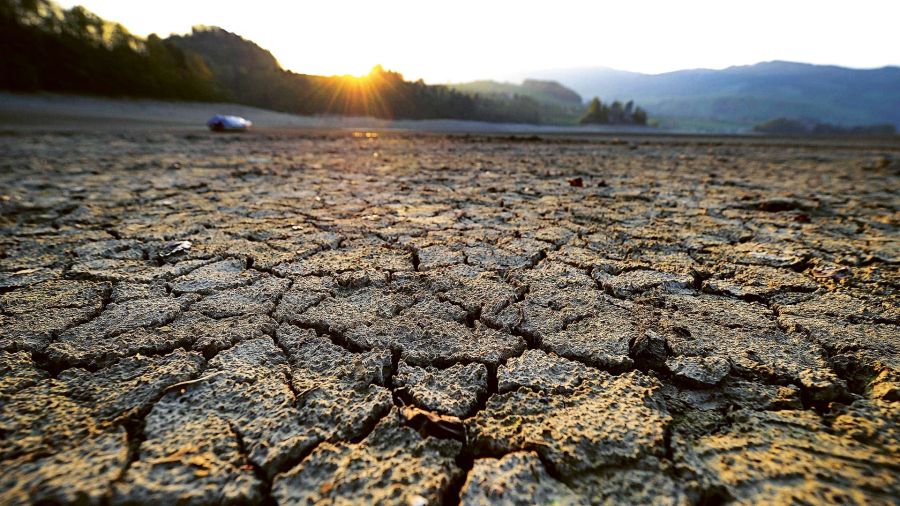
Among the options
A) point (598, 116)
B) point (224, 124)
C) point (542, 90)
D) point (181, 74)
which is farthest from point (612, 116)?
point (542, 90)

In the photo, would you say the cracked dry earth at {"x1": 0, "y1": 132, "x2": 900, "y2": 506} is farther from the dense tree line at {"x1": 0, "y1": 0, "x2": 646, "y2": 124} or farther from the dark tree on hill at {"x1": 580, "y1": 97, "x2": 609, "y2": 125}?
the dark tree on hill at {"x1": 580, "y1": 97, "x2": 609, "y2": 125}

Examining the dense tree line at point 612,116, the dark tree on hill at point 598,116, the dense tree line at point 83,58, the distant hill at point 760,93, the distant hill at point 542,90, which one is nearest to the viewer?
the dense tree line at point 83,58

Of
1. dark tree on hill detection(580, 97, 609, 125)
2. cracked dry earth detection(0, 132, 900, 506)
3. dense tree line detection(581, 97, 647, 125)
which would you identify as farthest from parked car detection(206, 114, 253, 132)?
dark tree on hill detection(580, 97, 609, 125)

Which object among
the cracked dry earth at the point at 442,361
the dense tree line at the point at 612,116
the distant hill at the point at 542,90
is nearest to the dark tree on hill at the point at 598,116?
the dense tree line at the point at 612,116

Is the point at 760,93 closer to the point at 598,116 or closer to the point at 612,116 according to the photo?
the point at 612,116

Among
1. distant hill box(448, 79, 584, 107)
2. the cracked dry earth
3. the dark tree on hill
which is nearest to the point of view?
the cracked dry earth

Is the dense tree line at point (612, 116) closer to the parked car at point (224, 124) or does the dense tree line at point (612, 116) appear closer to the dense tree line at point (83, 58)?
the dense tree line at point (83, 58)
